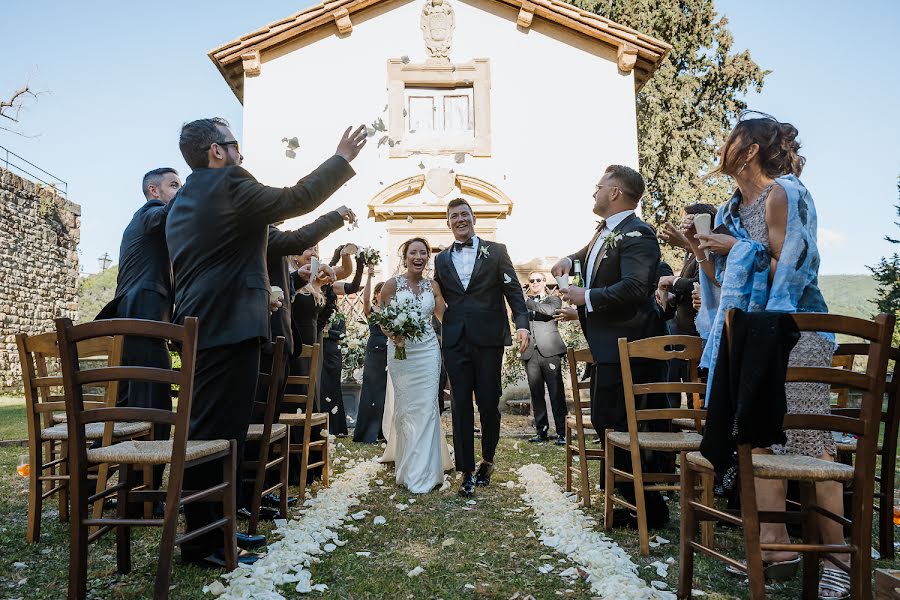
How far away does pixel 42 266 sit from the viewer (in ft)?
56.9

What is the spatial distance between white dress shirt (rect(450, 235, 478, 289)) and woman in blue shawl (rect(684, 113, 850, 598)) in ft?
8.30

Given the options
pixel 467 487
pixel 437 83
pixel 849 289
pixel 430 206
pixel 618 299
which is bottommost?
pixel 467 487

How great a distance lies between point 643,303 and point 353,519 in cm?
237

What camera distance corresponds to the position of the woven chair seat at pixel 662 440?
11.3 ft

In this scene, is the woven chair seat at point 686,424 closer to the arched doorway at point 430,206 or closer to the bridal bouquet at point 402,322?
the bridal bouquet at point 402,322

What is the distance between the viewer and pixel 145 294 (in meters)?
4.27

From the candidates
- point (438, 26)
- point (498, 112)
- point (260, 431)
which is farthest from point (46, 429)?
point (438, 26)

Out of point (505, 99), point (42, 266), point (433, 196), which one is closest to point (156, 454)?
point (433, 196)

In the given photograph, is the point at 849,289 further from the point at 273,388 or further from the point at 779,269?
the point at 273,388

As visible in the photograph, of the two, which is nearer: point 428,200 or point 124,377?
point 124,377

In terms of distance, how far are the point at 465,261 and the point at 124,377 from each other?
10.8ft

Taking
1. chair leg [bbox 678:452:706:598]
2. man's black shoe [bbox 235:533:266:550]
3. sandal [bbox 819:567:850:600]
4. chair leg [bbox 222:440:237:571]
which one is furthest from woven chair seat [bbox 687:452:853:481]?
man's black shoe [bbox 235:533:266:550]

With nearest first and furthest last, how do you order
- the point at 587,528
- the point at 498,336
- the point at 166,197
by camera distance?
the point at 587,528, the point at 166,197, the point at 498,336

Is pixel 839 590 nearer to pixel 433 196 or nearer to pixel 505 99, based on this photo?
pixel 433 196
